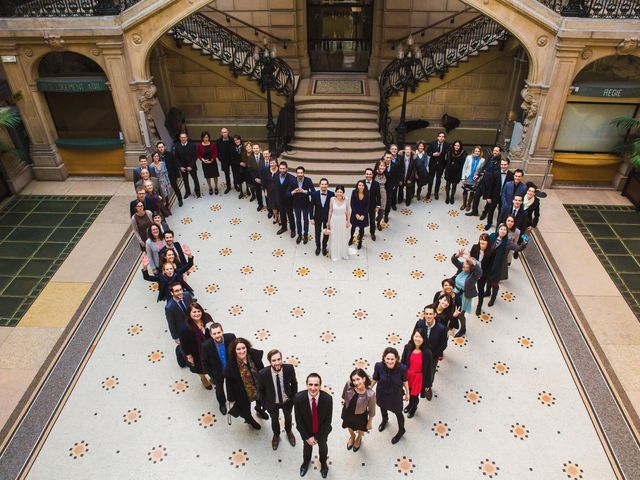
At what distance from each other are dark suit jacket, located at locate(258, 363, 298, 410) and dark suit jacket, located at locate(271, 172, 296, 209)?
3837mm

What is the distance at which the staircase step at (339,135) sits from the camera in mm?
10492

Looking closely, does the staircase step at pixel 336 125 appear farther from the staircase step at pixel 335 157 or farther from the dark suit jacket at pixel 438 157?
the dark suit jacket at pixel 438 157

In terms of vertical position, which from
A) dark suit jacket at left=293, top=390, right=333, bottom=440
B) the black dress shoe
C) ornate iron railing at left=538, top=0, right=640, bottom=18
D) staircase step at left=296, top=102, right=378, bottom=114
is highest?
ornate iron railing at left=538, top=0, right=640, bottom=18

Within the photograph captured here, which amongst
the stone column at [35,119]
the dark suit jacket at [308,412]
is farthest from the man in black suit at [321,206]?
the stone column at [35,119]

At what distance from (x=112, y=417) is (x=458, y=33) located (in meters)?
10.3

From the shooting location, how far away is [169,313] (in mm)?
5312

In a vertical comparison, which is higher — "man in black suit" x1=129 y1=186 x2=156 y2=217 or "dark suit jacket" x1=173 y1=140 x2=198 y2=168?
"dark suit jacket" x1=173 y1=140 x2=198 y2=168

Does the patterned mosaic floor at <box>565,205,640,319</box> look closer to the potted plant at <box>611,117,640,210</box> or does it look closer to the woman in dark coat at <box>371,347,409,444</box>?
the potted plant at <box>611,117,640,210</box>

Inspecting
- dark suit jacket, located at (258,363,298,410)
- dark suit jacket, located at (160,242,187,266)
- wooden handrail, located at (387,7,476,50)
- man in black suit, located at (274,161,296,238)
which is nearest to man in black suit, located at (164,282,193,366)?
dark suit jacket, located at (160,242,187,266)

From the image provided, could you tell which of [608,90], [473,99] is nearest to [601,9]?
[608,90]

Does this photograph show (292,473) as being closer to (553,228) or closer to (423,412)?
(423,412)

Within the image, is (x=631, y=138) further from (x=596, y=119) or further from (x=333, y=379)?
(x=333, y=379)

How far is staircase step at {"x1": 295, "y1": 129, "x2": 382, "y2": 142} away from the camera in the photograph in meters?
10.5

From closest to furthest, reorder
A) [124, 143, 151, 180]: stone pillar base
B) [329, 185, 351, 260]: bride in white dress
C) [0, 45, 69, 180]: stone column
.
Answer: [329, 185, 351, 260]: bride in white dress
[0, 45, 69, 180]: stone column
[124, 143, 151, 180]: stone pillar base
